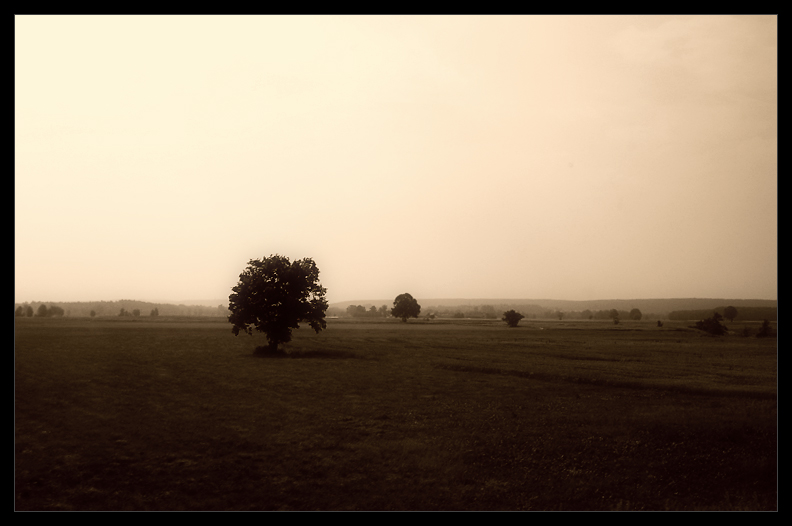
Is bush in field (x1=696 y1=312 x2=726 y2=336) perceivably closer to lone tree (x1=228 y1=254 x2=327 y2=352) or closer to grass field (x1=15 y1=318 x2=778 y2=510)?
grass field (x1=15 y1=318 x2=778 y2=510)

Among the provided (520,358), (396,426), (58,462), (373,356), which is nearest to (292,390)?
(396,426)

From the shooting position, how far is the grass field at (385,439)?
43.5 ft

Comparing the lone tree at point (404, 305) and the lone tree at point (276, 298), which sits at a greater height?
the lone tree at point (276, 298)

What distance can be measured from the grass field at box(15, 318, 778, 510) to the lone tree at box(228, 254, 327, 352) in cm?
1163

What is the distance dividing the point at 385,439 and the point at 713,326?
85909mm

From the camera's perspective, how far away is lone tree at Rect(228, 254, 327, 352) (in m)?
46.9

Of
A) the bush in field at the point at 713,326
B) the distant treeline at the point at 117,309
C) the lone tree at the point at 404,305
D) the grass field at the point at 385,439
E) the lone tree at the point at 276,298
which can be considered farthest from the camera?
the lone tree at the point at 404,305

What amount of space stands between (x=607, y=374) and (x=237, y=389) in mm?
26202

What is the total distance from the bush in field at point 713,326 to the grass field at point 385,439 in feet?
179

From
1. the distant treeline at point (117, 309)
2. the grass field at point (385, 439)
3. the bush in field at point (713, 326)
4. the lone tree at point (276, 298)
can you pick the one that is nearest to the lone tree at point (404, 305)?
the distant treeline at point (117, 309)

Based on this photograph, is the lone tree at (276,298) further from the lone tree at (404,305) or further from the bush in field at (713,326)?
the lone tree at (404,305)

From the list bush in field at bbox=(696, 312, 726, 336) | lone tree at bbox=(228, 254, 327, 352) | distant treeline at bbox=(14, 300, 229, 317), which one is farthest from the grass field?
distant treeline at bbox=(14, 300, 229, 317)

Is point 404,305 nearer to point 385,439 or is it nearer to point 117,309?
point 117,309
